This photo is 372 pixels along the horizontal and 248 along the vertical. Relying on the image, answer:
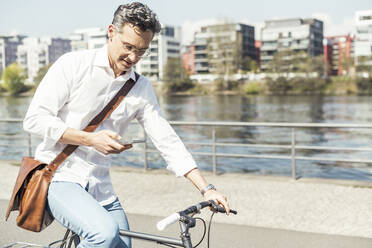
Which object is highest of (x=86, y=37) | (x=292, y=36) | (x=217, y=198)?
(x=86, y=37)

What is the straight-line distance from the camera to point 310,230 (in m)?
5.75

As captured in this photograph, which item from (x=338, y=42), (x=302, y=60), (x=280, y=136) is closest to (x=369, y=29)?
(x=302, y=60)

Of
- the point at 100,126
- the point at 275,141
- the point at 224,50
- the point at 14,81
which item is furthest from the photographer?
the point at 14,81

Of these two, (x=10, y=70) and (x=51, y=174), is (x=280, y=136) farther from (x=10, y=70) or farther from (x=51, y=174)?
(x=10, y=70)

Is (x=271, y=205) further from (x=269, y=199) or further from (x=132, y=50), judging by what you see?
(x=132, y=50)

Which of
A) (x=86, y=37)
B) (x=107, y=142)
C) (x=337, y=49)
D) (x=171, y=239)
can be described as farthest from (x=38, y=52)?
(x=171, y=239)

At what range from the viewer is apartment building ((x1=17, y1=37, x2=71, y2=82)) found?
169 m

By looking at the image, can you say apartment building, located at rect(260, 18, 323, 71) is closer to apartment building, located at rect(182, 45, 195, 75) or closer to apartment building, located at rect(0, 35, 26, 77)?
apartment building, located at rect(182, 45, 195, 75)

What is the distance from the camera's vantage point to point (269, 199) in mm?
7289

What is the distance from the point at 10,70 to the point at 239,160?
4216 inches

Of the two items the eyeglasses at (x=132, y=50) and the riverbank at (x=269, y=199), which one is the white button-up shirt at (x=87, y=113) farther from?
the riverbank at (x=269, y=199)

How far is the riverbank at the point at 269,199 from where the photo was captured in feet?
19.7

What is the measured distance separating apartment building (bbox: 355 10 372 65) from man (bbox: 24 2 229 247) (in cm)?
11158

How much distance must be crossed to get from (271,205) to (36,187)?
4.90 metres
